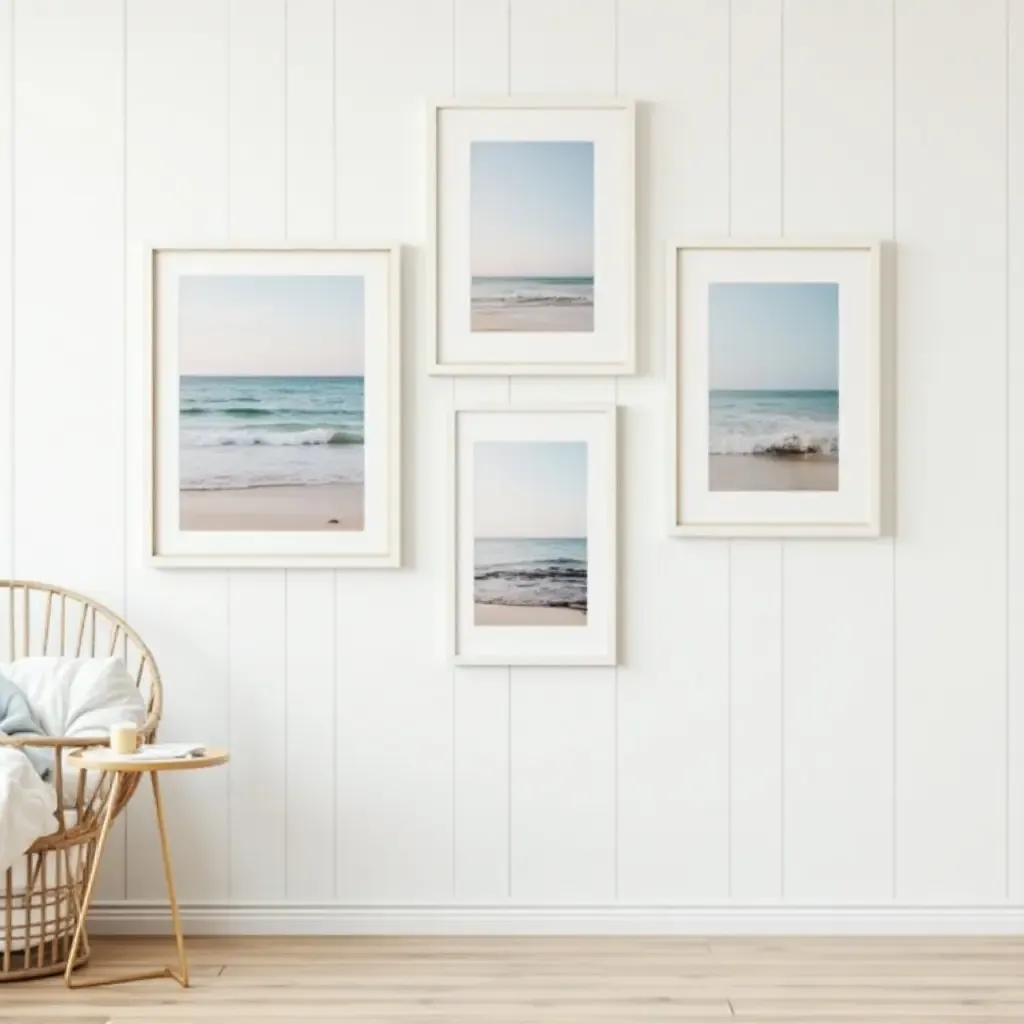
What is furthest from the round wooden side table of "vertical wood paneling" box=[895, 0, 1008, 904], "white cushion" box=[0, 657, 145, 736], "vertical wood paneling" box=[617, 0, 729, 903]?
"vertical wood paneling" box=[895, 0, 1008, 904]

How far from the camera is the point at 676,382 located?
3422 millimetres

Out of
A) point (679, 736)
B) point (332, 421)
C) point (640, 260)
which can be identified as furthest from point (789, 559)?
point (332, 421)

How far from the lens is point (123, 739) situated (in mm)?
2889

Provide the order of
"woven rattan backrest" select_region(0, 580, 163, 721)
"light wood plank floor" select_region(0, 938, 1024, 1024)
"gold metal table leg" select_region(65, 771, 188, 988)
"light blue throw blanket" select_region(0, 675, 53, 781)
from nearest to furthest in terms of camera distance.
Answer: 1. "light wood plank floor" select_region(0, 938, 1024, 1024)
2. "gold metal table leg" select_region(65, 771, 188, 988)
3. "light blue throw blanket" select_region(0, 675, 53, 781)
4. "woven rattan backrest" select_region(0, 580, 163, 721)

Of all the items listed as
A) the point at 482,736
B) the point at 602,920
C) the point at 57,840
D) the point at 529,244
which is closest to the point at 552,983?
the point at 602,920

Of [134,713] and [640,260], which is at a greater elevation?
[640,260]

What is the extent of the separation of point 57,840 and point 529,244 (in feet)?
5.77

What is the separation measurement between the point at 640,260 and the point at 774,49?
616 mm

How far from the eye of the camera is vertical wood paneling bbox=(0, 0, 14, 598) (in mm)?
3463

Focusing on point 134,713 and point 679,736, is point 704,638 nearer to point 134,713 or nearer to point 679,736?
point 679,736

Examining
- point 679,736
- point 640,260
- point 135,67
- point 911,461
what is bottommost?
point 679,736

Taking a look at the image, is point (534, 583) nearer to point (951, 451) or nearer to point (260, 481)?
point (260, 481)

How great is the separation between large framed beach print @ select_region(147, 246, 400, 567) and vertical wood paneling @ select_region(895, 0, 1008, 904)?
4.31 feet

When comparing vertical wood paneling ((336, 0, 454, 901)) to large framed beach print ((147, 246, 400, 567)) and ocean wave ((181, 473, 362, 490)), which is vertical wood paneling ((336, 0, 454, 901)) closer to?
large framed beach print ((147, 246, 400, 567))
